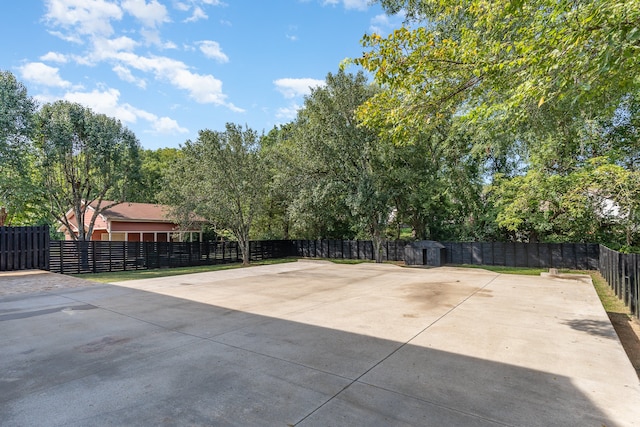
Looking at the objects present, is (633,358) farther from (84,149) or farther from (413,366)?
(84,149)

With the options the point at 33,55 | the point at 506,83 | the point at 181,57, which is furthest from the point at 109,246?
the point at 506,83

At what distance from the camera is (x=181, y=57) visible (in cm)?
1159

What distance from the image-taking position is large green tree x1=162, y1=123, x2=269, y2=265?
17.2 metres

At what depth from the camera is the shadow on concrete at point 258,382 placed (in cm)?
287

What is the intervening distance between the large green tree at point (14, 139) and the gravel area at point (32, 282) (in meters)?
4.32

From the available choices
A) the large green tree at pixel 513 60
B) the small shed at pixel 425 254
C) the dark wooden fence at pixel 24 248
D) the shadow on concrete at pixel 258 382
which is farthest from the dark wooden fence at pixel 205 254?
the shadow on concrete at pixel 258 382

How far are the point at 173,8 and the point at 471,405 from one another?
11.6 m

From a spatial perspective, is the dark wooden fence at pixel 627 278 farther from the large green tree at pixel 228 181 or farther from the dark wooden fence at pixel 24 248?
the dark wooden fence at pixel 24 248

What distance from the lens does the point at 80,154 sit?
61.2 feet

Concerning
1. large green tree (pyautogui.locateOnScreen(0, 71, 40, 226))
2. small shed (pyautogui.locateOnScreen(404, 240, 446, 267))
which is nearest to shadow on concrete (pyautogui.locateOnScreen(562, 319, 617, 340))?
small shed (pyautogui.locateOnScreen(404, 240, 446, 267))

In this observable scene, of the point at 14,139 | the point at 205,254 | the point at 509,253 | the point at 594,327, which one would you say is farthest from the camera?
the point at 205,254

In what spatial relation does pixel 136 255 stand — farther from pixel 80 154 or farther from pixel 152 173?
pixel 152 173

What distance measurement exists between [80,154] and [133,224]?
18.9ft

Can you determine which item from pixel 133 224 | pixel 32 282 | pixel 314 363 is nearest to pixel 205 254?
pixel 133 224
